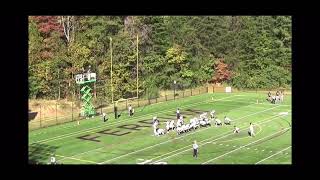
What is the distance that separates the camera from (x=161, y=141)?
28.5 meters

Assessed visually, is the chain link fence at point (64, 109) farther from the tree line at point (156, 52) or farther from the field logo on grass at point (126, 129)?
the field logo on grass at point (126, 129)

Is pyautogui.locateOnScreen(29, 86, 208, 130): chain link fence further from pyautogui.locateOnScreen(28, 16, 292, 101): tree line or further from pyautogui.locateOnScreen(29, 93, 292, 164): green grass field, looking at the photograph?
pyautogui.locateOnScreen(28, 16, 292, 101): tree line

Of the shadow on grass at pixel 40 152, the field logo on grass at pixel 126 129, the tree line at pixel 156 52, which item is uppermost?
the tree line at pixel 156 52

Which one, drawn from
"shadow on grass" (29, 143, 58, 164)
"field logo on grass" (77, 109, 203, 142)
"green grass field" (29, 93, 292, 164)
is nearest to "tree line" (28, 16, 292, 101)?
"green grass field" (29, 93, 292, 164)

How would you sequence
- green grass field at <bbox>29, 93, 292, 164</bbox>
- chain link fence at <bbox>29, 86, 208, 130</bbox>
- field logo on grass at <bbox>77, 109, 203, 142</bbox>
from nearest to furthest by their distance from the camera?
green grass field at <bbox>29, 93, 292, 164</bbox> < field logo on grass at <bbox>77, 109, 203, 142</bbox> < chain link fence at <bbox>29, 86, 208, 130</bbox>

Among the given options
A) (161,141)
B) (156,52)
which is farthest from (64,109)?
(156,52)

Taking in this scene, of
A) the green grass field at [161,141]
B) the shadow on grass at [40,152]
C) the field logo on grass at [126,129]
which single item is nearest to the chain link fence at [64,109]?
the green grass field at [161,141]

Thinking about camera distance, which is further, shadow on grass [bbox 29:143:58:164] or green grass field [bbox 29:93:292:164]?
green grass field [bbox 29:93:292:164]

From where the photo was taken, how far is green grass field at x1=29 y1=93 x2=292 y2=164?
2503 centimetres

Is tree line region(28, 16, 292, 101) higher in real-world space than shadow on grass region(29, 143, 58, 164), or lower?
higher

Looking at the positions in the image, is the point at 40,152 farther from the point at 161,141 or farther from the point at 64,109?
the point at 64,109

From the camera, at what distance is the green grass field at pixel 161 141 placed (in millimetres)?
25031
